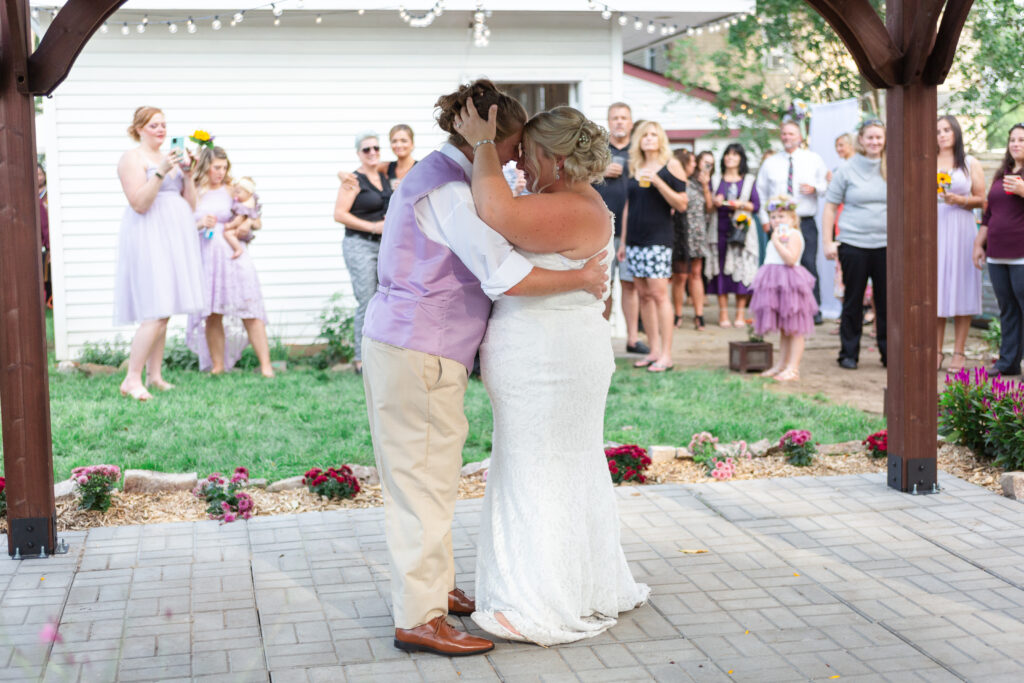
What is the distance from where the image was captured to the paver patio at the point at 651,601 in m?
4.00

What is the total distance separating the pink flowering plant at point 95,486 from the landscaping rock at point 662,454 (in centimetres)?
308

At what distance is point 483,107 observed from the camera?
3955 millimetres

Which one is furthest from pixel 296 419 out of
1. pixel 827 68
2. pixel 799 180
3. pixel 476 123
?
pixel 827 68

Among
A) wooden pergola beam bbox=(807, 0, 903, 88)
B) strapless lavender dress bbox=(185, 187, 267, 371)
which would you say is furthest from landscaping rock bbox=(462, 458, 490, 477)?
strapless lavender dress bbox=(185, 187, 267, 371)

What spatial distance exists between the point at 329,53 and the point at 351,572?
835cm

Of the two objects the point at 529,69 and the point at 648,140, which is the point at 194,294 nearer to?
the point at 648,140

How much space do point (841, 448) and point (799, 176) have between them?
6.00 metres

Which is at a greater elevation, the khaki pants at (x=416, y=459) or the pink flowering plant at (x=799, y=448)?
the khaki pants at (x=416, y=459)

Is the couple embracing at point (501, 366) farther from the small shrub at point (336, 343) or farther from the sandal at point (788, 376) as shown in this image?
the small shrub at point (336, 343)

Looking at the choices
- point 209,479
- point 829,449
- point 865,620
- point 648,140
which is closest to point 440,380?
point 865,620

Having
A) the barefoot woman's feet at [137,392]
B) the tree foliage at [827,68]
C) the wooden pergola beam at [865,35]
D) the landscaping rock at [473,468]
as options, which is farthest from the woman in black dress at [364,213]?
the tree foliage at [827,68]

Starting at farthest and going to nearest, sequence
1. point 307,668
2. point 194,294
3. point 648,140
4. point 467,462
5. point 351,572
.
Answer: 1. point 648,140
2. point 194,294
3. point 467,462
4. point 351,572
5. point 307,668

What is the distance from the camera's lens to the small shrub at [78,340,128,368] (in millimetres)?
11336

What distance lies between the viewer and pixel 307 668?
157 inches
